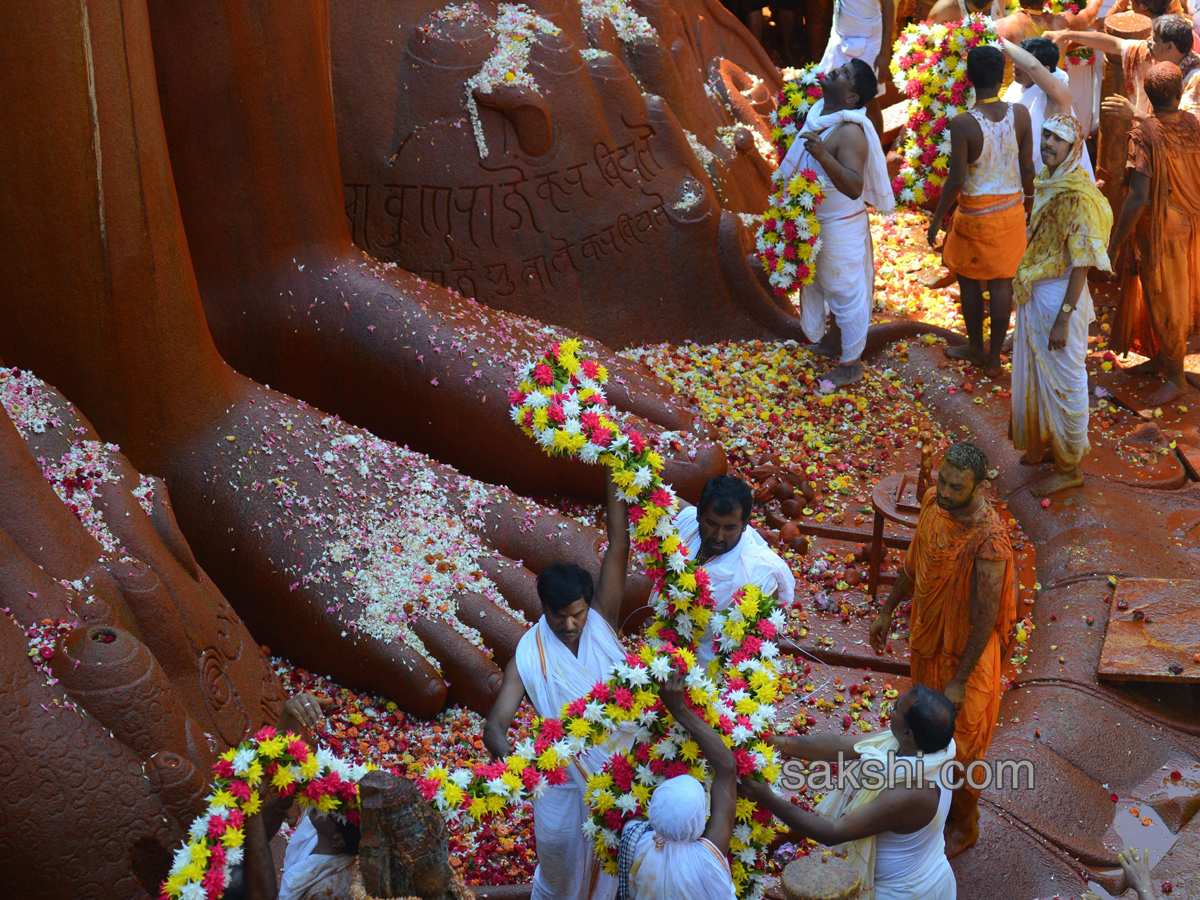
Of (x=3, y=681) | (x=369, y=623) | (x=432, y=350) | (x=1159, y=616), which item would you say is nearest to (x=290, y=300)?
(x=432, y=350)

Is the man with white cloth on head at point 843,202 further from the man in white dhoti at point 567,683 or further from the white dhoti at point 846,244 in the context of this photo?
the man in white dhoti at point 567,683

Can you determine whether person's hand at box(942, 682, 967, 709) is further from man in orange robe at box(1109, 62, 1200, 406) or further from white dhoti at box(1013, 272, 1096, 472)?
man in orange robe at box(1109, 62, 1200, 406)

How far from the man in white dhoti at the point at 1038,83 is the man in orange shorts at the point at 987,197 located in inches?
7.0

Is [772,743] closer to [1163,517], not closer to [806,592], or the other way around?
[806,592]

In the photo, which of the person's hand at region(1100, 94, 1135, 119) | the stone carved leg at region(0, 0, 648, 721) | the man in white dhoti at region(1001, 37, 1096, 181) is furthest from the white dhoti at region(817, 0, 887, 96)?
the stone carved leg at region(0, 0, 648, 721)

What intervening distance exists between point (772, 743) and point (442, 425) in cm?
294

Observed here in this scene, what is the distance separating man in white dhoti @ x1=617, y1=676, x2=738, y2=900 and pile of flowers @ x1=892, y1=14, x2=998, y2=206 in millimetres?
5850

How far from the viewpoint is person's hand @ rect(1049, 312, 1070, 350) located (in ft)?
19.2

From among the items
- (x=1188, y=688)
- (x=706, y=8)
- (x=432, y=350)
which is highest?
(x=706, y=8)

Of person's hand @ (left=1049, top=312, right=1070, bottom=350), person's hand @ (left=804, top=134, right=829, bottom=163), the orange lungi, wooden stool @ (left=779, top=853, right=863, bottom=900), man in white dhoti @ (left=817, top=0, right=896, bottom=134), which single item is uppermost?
man in white dhoti @ (left=817, top=0, right=896, bottom=134)

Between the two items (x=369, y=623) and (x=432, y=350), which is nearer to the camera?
(x=369, y=623)

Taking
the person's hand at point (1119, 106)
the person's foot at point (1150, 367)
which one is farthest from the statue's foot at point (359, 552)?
the person's hand at point (1119, 106)

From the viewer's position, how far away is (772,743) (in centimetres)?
348

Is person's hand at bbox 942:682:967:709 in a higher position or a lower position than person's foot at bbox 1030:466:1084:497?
higher
